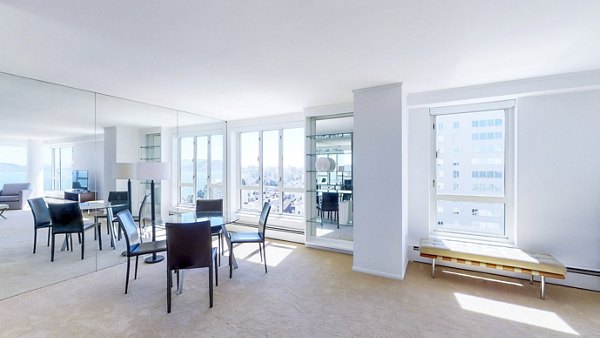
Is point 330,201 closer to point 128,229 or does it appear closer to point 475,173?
point 475,173

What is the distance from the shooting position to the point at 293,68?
263 cm

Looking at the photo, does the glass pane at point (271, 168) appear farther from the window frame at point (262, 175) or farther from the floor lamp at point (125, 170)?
the floor lamp at point (125, 170)

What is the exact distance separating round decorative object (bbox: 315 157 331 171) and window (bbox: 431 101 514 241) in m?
1.70

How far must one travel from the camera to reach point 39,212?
3080 millimetres

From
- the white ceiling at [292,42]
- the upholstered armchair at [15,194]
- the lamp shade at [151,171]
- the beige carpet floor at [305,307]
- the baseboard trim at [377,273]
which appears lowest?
the beige carpet floor at [305,307]

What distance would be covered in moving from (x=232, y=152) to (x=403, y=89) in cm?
379

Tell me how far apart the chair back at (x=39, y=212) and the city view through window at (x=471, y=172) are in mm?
5498

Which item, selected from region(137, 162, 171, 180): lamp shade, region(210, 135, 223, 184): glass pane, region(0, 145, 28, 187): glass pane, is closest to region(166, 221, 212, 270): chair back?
region(137, 162, 171, 180): lamp shade

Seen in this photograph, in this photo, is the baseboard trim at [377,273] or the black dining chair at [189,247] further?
the baseboard trim at [377,273]

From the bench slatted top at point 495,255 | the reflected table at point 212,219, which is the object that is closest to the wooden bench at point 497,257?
the bench slatted top at point 495,255

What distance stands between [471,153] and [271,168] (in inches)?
141

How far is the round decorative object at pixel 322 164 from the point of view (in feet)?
14.1

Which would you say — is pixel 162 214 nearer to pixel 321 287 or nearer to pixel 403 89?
pixel 321 287

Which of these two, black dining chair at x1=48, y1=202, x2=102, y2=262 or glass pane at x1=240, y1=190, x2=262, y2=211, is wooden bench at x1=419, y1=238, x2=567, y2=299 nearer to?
glass pane at x1=240, y1=190, x2=262, y2=211
